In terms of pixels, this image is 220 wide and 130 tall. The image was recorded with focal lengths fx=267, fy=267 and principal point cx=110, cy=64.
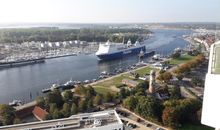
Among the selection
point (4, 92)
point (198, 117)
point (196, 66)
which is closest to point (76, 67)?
point (4, 92)

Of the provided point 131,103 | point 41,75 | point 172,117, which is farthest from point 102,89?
point 41,75

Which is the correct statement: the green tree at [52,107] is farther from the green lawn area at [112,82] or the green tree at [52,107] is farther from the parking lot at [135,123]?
the green lawn area at [112,82]

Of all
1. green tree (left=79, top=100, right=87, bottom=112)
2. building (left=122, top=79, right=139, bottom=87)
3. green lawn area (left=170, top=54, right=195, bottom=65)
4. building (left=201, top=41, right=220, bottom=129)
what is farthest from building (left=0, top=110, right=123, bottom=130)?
green lawn area (left=170, top=54, right=195, bottom=65)

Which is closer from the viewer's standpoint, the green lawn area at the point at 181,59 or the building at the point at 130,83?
the building at the point at 130,83

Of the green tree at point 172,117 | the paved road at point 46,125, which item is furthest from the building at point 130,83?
the paved road at point 46,125

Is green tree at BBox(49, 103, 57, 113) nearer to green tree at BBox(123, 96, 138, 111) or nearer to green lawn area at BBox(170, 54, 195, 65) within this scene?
green tree at BBox(123, 96, 138, 111)

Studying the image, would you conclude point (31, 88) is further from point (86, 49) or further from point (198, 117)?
point (86, 49)

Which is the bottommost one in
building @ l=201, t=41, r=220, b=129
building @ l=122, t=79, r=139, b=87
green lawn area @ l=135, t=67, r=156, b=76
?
green lawn area @ l=135, t=67, r=156, b=76
